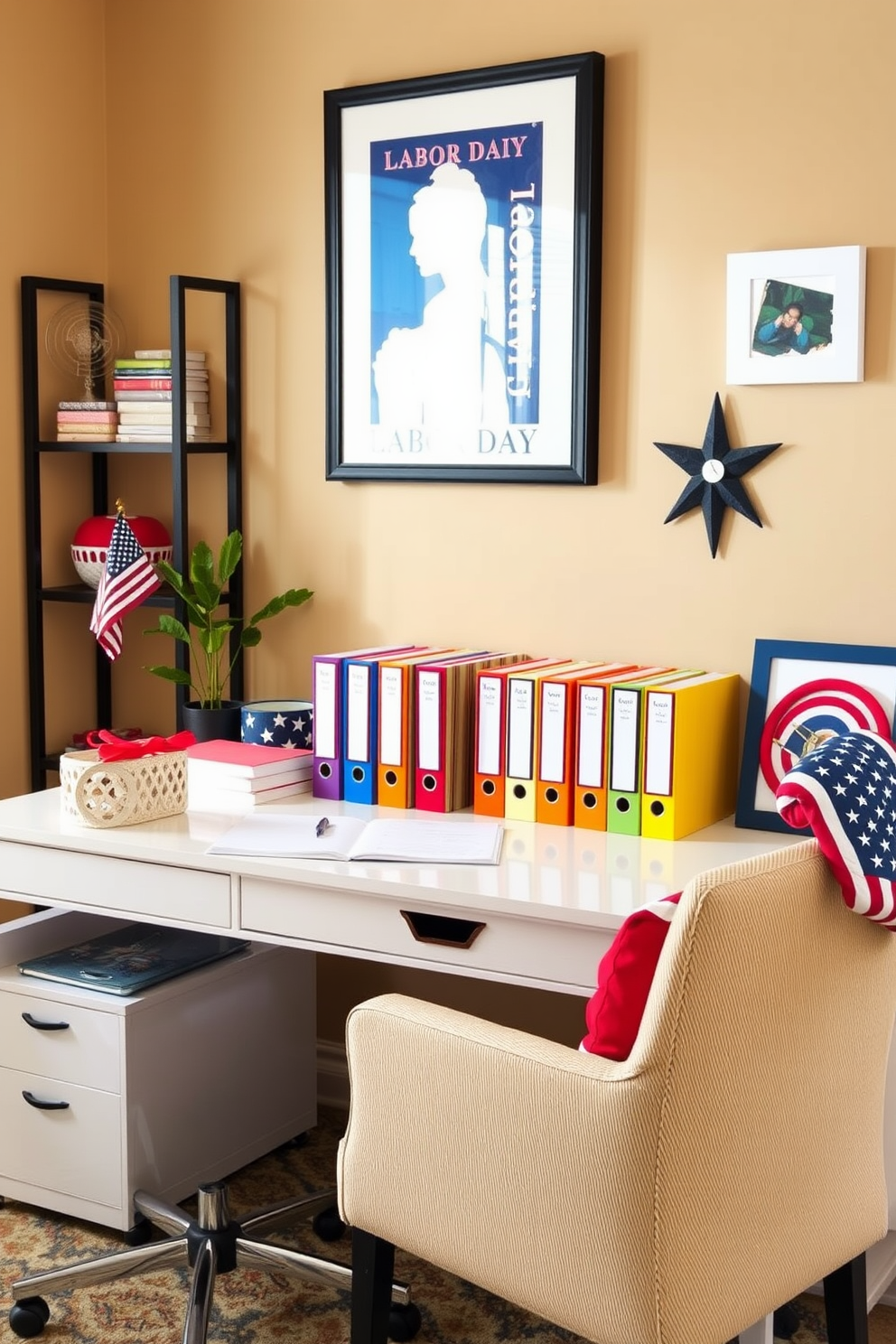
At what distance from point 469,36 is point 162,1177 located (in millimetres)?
2117

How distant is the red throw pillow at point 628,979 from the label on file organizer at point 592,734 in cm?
78

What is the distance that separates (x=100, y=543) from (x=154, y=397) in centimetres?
33

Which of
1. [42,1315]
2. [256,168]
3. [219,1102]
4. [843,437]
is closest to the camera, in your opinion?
[42,1315]

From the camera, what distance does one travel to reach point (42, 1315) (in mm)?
2209

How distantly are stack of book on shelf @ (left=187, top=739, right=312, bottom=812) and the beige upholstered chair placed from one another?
0.83 metres

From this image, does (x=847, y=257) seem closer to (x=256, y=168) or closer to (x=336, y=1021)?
(x=256, y=168)

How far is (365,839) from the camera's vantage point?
229 centimetres

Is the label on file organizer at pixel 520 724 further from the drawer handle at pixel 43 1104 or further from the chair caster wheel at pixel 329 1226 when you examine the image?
the drawer handle at pixel 43 1104

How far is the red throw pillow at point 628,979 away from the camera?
1.58 m

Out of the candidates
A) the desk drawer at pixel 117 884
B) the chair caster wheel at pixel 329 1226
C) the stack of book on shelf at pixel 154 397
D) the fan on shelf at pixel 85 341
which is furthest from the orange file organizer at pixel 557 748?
the fan on shelf at pixel 85 341

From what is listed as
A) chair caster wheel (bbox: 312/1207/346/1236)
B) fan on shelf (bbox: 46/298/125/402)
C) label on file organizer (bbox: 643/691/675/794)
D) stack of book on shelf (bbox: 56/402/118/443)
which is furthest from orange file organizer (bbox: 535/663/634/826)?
fan on shelf (bbox: 46/298/125/402)

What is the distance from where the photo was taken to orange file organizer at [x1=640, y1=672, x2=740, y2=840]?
91.3 inches

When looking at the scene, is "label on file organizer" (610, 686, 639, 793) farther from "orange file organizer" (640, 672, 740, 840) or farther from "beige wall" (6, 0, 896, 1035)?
"beige wall" (6, 0, 896, 1035)

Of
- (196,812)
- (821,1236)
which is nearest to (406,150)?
(196,812)
